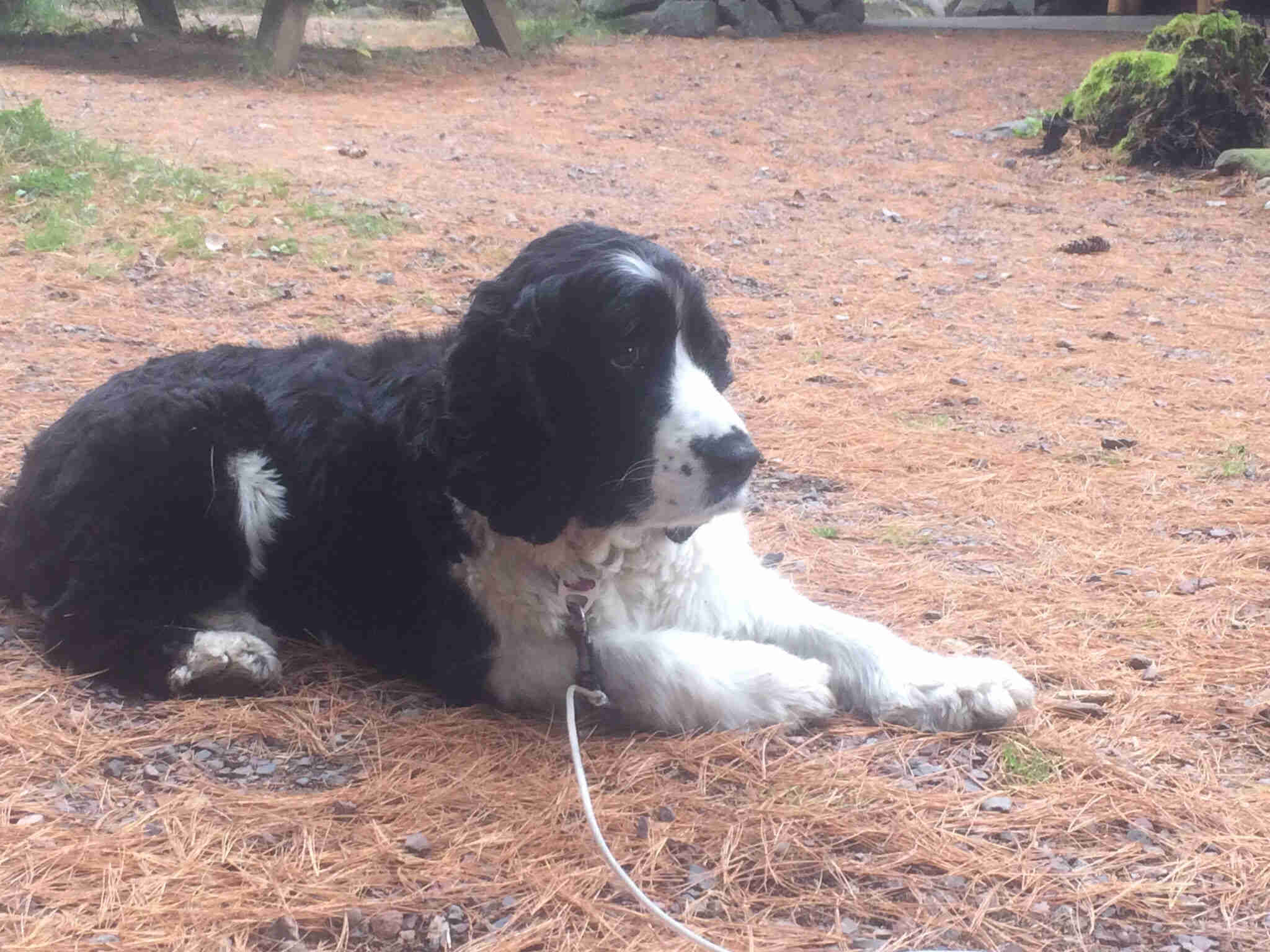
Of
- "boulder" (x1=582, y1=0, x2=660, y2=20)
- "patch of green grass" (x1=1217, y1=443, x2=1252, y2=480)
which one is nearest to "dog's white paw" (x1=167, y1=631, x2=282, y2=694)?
"patch of green grass" (x1=1217, y1=443, x2=1252, y2=480)

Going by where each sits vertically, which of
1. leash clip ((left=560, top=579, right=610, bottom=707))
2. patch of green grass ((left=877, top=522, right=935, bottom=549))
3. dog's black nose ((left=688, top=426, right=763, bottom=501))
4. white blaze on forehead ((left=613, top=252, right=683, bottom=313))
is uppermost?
white blaze on forehead ((left=613, top=252, right=683, bottom=313))

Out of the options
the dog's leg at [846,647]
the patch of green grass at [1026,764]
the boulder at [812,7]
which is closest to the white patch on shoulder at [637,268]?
the dog's leg at [846,647]

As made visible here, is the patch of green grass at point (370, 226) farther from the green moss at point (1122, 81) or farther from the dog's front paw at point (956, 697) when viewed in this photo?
the green moss at point (1122, 81)

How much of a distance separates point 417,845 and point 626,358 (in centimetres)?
125

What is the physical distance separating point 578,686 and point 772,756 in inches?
21.8

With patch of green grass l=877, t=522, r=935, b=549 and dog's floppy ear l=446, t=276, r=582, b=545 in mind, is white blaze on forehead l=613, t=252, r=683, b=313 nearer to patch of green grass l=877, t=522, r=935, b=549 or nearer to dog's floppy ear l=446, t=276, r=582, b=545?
dog's floppy ear l=446, t=276, r=582, b=545

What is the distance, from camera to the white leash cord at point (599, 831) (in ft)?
7.68

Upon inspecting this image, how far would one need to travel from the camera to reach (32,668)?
11.2ft

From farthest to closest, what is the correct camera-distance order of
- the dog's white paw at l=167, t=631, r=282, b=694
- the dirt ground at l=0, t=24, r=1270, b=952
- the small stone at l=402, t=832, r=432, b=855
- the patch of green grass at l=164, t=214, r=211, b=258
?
the patch of green grass at l=164, t=214, r=211, b=258
the dog's white paw at l=167, t=631, r=282, b=694
the small stone at l=402, t=832, r=432, b=855
the dirt ground at l=0, t=24, r=1270, b=952

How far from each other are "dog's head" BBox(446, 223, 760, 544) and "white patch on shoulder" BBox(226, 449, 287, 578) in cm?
80

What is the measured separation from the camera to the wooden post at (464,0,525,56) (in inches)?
659

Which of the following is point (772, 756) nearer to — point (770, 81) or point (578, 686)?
point (578, 686)

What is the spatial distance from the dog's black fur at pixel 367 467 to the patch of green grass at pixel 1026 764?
3.82 ft

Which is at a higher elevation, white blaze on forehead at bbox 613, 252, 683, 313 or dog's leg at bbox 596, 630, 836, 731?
white blaze on forehead at bbox 613, 252, 683, 313
